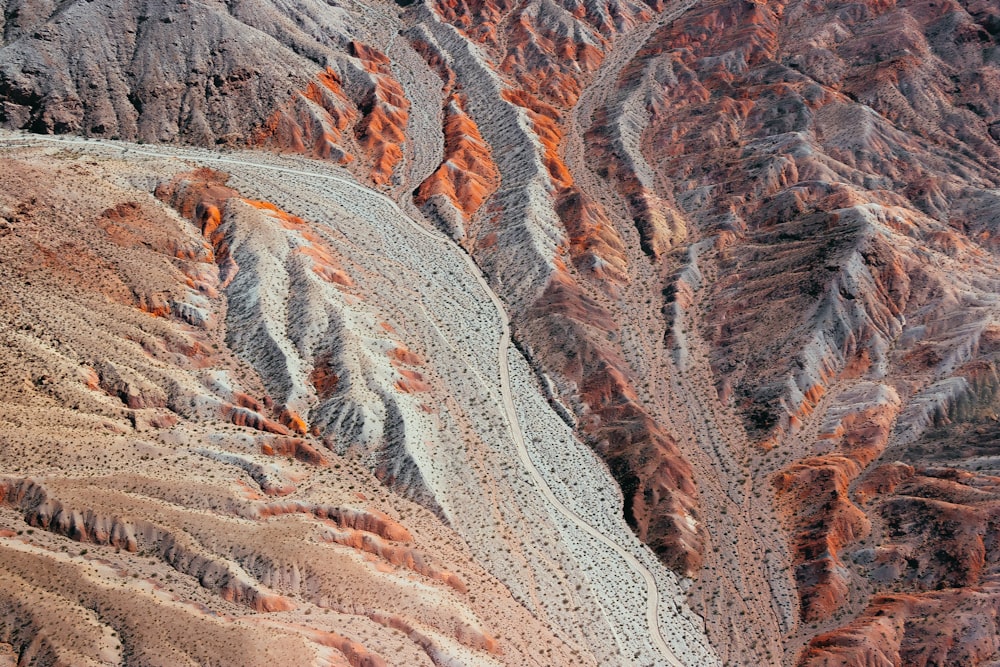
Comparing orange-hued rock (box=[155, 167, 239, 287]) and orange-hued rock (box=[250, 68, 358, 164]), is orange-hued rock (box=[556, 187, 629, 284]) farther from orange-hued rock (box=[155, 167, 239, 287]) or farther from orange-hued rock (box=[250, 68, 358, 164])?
orange-hued rock (box=[155, 167, 239, 287])

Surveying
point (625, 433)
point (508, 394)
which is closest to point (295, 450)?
point (508, 394)

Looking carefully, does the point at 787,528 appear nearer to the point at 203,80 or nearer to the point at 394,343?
the point at 394,343

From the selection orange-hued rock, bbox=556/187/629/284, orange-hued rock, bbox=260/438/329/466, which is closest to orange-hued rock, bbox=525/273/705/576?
orange-hued rock, bbox=556/187/629/284

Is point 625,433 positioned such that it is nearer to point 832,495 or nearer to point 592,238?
point 832,495

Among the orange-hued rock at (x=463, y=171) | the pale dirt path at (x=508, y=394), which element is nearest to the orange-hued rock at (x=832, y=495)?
the pale dirt path at (x=508, y=394)

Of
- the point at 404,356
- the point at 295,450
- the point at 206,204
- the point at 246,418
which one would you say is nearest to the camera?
the point at 295,450

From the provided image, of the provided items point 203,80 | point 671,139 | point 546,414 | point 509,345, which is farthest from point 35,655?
point 671,139
